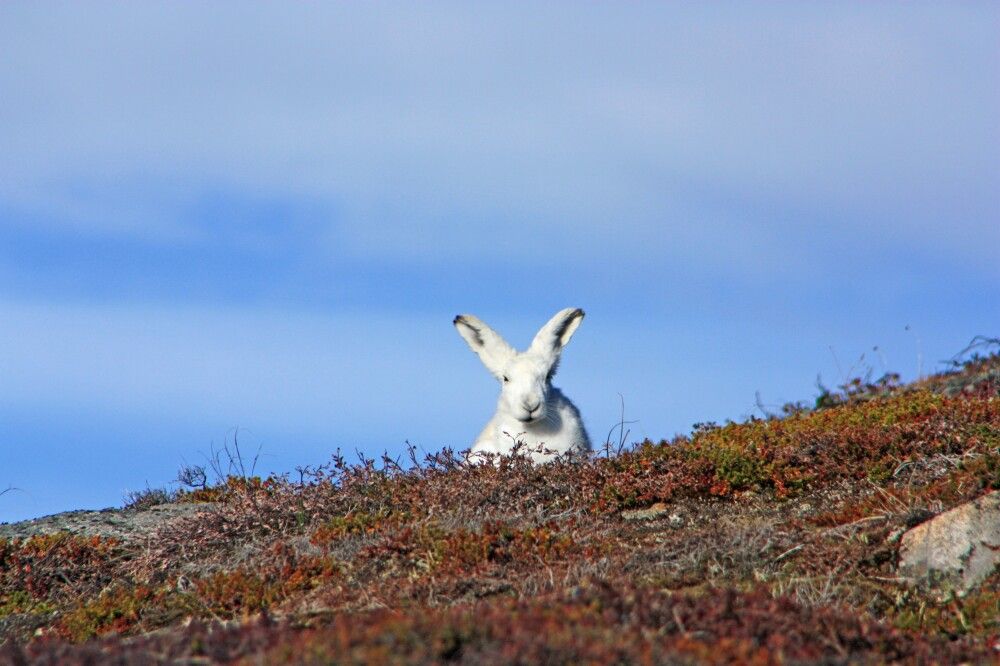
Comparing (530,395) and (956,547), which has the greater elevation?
(530,395)

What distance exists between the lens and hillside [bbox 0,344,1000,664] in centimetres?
583

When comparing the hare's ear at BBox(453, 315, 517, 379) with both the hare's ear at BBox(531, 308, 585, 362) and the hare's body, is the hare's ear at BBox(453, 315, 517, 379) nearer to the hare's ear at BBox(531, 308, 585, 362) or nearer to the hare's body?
the hare's ear at BBox(531, 308, 585, 362)

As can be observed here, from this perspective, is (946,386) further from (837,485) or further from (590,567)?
(590,567)

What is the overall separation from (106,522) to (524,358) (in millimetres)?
5337

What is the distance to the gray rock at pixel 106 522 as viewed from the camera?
44.0ft

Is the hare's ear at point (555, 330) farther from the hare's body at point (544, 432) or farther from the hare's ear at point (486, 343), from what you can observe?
the hare's body at point (544, 432)

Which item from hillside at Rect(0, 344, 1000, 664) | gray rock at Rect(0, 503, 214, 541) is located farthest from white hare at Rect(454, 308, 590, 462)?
gray rock at Rect(0, 503, 214, 541)

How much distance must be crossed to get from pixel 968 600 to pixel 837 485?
11.6 ft

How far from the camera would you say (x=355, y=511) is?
478 inches

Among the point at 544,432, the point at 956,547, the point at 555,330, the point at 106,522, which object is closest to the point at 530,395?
the point at 544,432

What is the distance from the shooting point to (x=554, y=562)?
362 inches

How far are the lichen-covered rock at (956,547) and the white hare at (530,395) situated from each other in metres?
5.18

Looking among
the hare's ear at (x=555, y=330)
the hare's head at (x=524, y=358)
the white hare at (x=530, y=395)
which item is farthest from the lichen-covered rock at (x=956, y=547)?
the hare's ear at (x=555, y=330)

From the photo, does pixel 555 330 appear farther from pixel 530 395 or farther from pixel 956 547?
pixel 956 547
